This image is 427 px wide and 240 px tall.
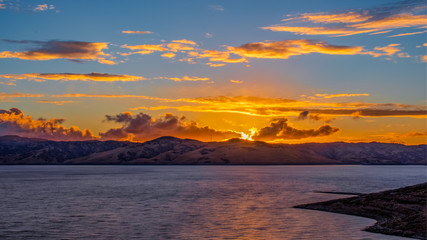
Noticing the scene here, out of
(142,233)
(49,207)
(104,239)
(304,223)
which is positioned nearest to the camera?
(104,239)

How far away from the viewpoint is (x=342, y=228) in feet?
166

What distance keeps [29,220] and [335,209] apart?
42.9 m

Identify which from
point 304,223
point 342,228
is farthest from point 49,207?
point 342,228

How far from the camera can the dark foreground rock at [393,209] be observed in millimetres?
46781

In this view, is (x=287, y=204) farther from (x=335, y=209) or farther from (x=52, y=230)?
(x=52, y=230)

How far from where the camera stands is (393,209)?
60.2 meters

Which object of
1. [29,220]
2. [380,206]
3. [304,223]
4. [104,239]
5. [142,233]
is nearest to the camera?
[104,239]

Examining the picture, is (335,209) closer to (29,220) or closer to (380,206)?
(380,206)

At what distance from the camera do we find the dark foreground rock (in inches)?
1842

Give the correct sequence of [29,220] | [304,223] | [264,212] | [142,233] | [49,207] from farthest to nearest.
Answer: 1. [49,207]
2. [264,212]
3. [29,220]
4. [304,223]
5. [142,233]

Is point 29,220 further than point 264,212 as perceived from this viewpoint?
No

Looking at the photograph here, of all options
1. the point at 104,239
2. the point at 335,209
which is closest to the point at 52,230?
the point at 104,239

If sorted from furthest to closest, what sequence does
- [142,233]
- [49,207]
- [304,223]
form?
[49,207], [304,223], [142,233]

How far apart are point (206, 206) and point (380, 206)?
93.6 feet
